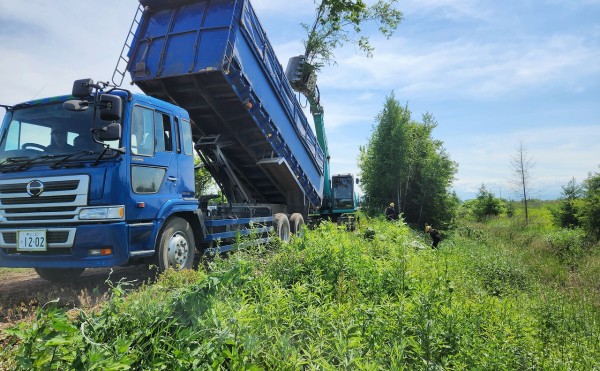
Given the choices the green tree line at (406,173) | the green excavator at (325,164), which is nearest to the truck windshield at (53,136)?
the green excavator at (325,164)

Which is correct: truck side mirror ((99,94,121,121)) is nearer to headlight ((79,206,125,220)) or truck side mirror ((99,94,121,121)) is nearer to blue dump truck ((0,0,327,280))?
blue dump truck ((0,0,327,280))

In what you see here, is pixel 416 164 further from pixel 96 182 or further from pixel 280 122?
pixel 96 182

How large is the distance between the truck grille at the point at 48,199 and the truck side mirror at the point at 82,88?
103 centimetres

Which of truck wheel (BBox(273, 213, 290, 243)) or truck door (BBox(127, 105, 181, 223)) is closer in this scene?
truck door (BBox(127, 105, 181, 223))

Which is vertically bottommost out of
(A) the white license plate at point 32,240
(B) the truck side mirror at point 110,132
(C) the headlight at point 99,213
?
(A) the white license plate at point 32,240

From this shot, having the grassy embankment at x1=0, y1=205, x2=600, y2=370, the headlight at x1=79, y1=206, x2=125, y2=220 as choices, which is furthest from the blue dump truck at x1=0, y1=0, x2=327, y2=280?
the grassy embankment at x1=0, y1=205, x2=600, y2=370

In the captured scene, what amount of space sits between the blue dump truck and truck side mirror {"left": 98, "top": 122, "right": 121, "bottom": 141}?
14 mm

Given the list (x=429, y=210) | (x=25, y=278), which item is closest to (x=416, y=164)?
(x=429, y=210)

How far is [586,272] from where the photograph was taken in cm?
945

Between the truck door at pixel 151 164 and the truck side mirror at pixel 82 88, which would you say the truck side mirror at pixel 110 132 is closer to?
the truck door at pixel 151 164

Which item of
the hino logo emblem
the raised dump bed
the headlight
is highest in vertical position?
the raised dump bed

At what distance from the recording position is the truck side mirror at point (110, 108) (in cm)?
443

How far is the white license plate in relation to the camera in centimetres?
447

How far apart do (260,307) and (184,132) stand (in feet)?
12.3
